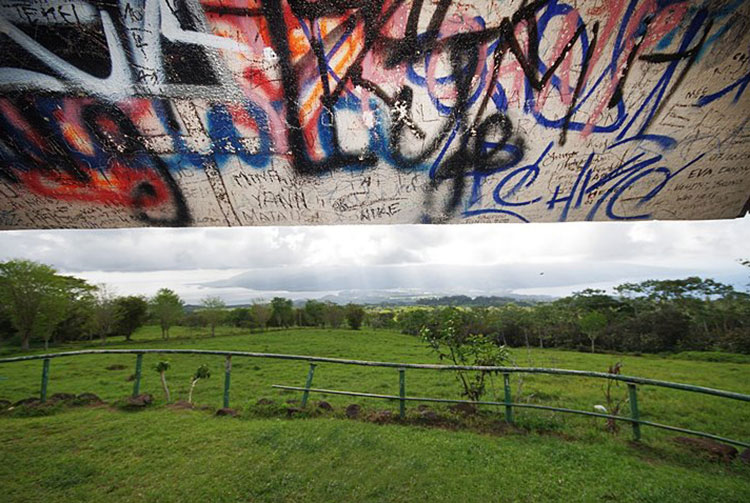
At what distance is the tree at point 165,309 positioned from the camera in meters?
50.2

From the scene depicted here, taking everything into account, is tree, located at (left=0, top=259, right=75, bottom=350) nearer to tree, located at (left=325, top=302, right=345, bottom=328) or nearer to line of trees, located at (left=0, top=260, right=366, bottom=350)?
line of trees, located at (left=0, top=260, right=366, bottom=350)

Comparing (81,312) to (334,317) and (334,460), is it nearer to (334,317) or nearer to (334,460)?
(334,317)

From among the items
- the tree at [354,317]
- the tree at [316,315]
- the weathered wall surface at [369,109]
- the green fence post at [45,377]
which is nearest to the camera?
the weathered wall surface at [369,109]

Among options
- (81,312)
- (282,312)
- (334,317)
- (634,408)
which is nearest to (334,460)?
(634,408)

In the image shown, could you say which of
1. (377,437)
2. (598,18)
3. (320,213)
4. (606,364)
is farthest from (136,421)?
(606,364)

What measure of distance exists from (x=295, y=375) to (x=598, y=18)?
25979mm

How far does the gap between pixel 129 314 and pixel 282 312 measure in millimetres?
27036

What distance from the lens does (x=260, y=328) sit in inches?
2411

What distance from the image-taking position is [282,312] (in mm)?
66125

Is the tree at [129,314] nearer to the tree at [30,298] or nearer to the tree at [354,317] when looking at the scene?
the tree at [30,298]

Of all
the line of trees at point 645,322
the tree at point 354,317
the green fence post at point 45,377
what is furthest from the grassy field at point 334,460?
the tree at point 354,317

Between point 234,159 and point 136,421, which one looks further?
point 136,421

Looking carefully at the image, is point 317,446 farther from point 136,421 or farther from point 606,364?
point 606,364

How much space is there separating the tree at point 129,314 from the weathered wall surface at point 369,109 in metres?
57.5
